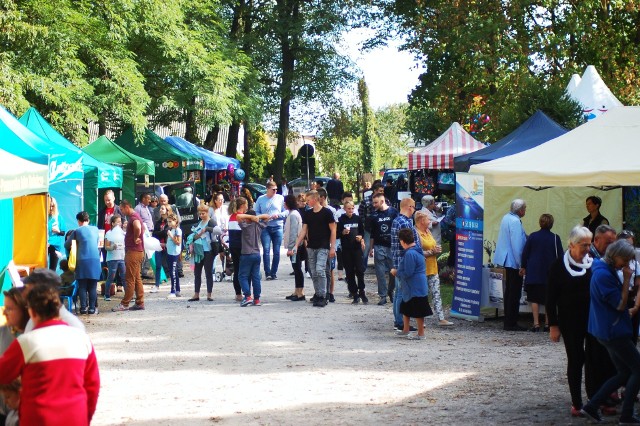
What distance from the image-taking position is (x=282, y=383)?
1010cm

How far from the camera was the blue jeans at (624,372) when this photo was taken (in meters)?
7.84

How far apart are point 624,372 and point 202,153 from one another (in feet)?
96.1

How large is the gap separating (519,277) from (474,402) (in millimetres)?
4786

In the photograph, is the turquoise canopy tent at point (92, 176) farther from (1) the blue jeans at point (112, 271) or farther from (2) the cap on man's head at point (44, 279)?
(2) the cap on man's head at point (44, 279)

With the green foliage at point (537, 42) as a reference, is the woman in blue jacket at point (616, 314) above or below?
below

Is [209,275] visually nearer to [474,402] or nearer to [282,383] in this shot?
[282,383]

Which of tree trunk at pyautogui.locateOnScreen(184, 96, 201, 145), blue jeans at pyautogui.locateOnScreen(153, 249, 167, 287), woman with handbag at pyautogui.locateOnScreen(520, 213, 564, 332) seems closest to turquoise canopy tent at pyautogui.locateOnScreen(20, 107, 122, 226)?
blue jeans at pyautogui.locateOnScreen(153, 249, 167, 287)

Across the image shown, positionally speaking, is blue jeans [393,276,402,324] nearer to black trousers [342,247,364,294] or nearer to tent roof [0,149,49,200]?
black trousers [342,247,364,294]

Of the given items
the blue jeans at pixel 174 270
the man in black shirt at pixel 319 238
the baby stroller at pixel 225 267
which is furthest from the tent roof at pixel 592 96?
the blue jeans at pixel 174 270

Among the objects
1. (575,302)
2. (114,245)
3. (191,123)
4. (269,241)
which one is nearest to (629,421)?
(575,302)

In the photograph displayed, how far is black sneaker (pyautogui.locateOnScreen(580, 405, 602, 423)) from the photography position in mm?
8305

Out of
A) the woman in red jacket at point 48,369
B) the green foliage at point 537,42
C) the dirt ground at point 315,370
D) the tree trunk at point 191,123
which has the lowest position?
the dirt ground at point 315,370

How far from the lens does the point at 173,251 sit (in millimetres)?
18078

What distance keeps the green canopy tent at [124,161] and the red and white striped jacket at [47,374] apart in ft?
63.1
